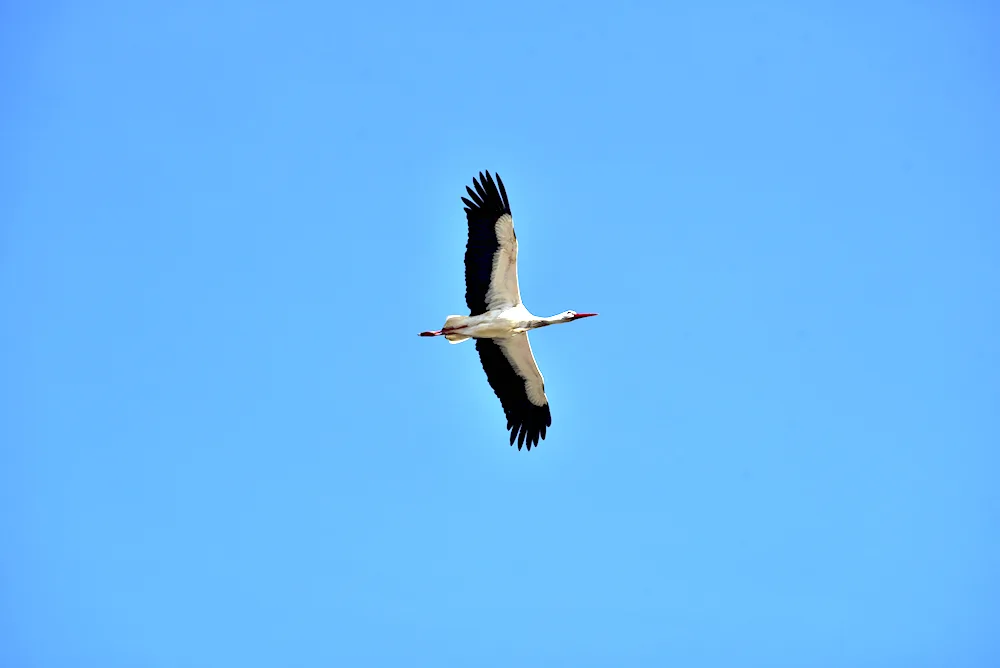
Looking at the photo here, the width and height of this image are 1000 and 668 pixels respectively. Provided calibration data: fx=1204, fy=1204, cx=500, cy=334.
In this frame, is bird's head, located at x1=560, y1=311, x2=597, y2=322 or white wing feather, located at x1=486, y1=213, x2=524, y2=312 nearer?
white wing feather, located at x1=486, y1=213, x2=524, y2=312

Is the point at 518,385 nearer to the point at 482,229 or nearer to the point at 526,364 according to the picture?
the point at 526,364

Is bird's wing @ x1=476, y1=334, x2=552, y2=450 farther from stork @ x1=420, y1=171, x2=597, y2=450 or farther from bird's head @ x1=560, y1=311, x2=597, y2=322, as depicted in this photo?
bird's head @ x1=560, y1=311, x2=597, y2=322

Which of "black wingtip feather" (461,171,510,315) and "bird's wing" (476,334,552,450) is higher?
"black wingtip feather" (461,171,510,315)

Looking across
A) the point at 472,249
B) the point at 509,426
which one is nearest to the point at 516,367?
the point at 509,426

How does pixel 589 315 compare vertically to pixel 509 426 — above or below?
above

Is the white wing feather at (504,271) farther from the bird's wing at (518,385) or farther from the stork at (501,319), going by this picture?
the bird's wing at (518,385)

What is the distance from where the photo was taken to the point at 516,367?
23.7m

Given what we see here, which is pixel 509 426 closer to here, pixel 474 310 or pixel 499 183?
pixel 474 310

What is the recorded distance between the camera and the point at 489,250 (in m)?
22.3

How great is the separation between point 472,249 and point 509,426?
152 inches

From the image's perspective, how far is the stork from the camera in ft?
72.6

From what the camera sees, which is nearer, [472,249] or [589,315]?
[472,249]

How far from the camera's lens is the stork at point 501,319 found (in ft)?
72.6

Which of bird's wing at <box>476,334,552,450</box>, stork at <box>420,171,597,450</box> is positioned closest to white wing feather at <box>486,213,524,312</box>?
stork at <box>420,171,597,450</box>
